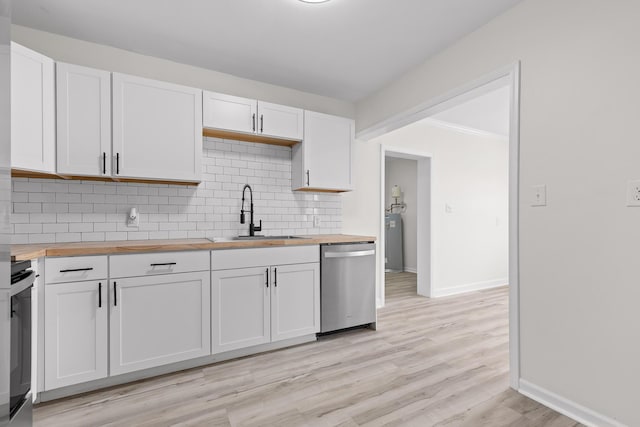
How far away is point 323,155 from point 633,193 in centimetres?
233

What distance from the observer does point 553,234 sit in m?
1.89

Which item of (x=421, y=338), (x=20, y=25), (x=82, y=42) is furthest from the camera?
(x=421, y=338)

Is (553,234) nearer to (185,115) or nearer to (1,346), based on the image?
(1,346)

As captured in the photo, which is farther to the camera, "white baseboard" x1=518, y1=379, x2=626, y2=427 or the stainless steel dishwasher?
the stainless steel dishwasher

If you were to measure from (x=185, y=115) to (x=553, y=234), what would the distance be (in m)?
2.72

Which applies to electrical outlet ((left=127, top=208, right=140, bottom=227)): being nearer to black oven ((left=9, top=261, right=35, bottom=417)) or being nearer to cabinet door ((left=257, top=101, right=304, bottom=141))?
black oven ((left=9, top=261, right=35, bottom=417))

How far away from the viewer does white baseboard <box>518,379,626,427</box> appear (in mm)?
1675

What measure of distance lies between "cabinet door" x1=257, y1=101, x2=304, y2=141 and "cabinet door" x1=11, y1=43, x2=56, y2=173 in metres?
1.48

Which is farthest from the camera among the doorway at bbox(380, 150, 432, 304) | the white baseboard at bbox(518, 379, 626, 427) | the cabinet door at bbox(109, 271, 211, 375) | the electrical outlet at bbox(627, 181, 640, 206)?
the doorway at bbox(380, 150, 432, 304)

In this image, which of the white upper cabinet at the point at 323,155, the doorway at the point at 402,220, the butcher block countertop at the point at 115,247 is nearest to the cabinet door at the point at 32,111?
the butcher block countertop at the point at 115,247

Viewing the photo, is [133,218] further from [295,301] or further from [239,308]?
[295,301]

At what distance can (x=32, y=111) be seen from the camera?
206 cm

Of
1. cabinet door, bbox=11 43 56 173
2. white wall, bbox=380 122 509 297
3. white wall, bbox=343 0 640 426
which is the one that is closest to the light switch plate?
white wall, bbox=343 0 640 426

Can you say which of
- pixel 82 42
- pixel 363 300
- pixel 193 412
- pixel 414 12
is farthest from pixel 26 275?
pixel 414 12
